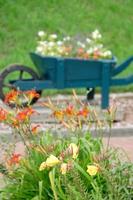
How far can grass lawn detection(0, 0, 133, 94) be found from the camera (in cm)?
1428

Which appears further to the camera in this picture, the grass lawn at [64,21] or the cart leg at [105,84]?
the grass lawn at [64,21]

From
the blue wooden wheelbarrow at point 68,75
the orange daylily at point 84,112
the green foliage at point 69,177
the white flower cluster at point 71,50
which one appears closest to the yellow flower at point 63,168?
the green foliage at point 69,177

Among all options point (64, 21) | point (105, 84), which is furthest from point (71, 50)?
point (64, 21)

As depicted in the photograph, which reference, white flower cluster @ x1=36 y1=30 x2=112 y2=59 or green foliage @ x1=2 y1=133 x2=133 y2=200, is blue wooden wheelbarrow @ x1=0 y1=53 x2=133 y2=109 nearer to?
white flower cluster @ x1=36 y1=30 x2=112 y2=59

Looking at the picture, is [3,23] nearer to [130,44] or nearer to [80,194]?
[130,44]

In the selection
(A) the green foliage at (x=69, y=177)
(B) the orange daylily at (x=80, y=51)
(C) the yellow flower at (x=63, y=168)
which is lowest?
(A) the green foliage at (x=69, y=177)

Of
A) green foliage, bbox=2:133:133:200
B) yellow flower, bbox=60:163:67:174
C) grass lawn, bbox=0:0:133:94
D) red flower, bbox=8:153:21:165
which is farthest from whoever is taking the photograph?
grass lawn, bbox=0:0:133:94

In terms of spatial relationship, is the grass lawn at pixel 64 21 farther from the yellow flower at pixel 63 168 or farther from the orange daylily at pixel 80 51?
the yellow flower at pixel 63 168

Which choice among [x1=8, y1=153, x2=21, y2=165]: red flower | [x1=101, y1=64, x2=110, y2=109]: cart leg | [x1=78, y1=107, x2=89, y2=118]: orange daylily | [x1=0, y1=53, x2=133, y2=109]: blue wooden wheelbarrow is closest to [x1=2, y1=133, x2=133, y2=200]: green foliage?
[x1=8, y1=153, x2=21, y2=165]: red flower

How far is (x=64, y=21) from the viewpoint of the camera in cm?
1520

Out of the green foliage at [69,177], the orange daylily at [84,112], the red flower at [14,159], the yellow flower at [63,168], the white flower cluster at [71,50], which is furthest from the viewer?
the white flower cluster at [71,50]

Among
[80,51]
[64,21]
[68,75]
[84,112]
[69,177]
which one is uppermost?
[64,21]

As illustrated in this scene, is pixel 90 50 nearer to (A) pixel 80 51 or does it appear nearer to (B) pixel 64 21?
(A) pixel 80 51

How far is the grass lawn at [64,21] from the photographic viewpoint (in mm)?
14281
